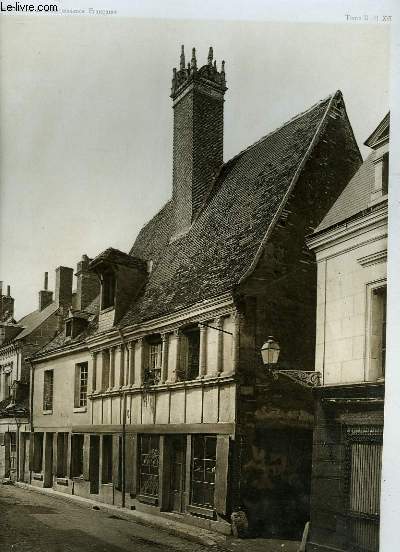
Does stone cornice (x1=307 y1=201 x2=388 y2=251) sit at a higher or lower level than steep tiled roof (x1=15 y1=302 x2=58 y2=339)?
higher

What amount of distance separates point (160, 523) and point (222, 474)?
186 centimetres

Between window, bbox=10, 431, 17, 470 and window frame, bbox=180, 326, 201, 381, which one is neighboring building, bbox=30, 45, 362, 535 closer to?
window frame, bbox=180, 326, 201, 381

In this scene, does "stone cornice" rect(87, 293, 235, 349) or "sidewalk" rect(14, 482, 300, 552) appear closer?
"sidewalk" rect(14, 482, 300, 552)

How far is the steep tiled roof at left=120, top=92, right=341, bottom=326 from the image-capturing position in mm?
12266

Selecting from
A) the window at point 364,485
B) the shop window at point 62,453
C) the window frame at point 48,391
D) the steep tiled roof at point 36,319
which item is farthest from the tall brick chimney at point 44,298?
the window at point 364,485

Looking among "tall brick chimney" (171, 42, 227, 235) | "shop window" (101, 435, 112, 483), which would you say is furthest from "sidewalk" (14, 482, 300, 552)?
"tall brick chimney" (171, 42, 227, 235)

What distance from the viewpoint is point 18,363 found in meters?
22.2

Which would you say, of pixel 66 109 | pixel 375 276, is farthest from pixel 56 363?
pixel 375 276

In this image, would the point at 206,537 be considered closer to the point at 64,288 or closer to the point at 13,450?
the point at 13,450

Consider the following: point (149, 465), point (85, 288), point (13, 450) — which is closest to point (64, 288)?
point (85, 288)

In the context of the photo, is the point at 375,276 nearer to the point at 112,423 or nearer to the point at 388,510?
the point at 388,510

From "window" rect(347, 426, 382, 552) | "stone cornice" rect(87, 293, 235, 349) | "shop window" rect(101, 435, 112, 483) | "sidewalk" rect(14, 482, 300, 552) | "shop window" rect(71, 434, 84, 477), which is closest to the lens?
"window" rect(347, 426, 382, 552)

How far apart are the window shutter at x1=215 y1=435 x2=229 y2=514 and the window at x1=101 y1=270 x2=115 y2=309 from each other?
557 centimetres

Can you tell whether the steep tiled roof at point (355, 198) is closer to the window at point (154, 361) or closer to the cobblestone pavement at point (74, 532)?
the window at point (154, 361)
